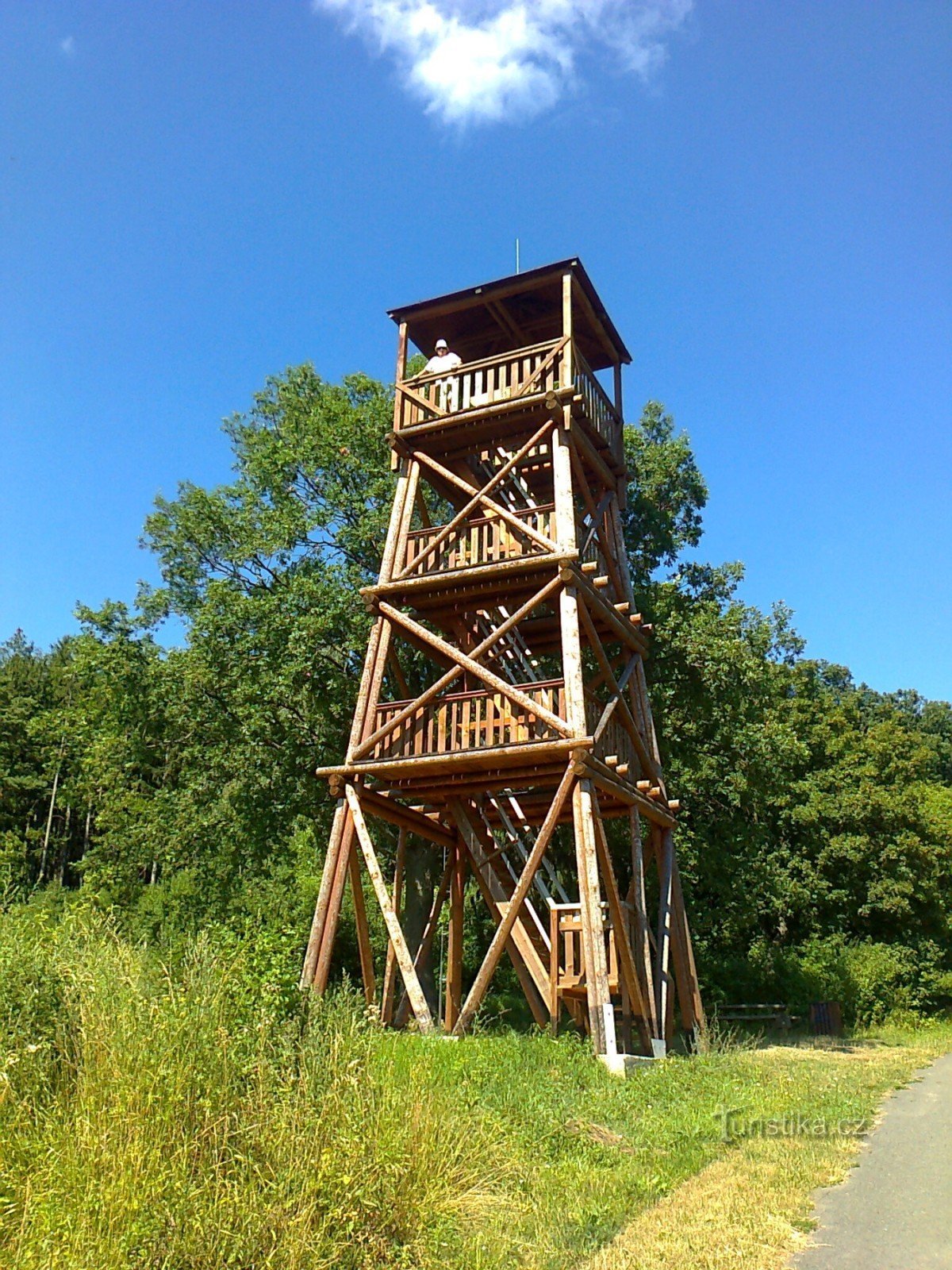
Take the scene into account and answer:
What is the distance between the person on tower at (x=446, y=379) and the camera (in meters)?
14.6

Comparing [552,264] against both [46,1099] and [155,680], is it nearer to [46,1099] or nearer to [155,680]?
[155,680]

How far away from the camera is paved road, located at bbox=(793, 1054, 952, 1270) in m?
4.94

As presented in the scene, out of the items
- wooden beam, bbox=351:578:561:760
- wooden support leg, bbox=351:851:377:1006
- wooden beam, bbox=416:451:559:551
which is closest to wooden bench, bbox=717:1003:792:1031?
wooden support leg, bbox=351:851:377:1006

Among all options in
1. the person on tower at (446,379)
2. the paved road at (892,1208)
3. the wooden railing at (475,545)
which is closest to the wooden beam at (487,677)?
the wooden railing at (475,545)

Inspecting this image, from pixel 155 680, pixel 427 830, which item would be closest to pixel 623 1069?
pixel 427 830

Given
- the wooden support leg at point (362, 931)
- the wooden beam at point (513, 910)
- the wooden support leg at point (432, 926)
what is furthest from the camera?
the wooden support leg at point (432, 926)

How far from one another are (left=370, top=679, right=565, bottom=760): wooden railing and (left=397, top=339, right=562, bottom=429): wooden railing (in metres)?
4.38

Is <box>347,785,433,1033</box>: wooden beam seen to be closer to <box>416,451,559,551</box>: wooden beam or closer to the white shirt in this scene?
<box>416,451,559,551</box>: wooden beam

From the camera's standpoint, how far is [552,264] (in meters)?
14.2

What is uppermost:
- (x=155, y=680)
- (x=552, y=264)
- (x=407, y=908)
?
(x=552, y=264)

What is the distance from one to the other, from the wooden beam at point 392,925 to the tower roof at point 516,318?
25.1 ft

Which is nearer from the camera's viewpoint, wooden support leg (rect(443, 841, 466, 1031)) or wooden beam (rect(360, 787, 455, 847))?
wooden beam (rect(360, 787, 455, 847))

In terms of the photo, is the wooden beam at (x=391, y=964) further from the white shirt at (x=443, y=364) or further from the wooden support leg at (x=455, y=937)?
the white shirt at (x=443, y=364)

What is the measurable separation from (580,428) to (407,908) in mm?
8736
